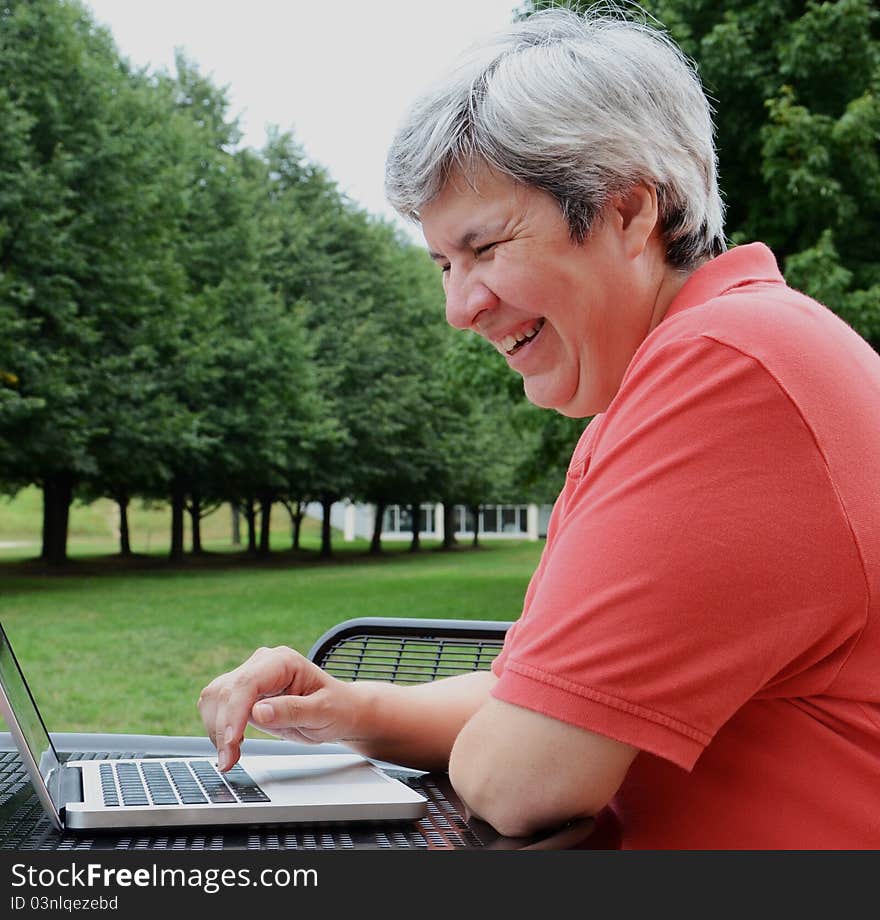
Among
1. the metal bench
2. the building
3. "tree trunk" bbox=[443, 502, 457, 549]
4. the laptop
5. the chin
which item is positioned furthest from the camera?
the building

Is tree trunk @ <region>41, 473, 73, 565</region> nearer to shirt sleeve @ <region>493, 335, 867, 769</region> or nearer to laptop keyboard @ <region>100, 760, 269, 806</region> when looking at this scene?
laptop keyboard @ <region>100, 760, 269, 806</region>

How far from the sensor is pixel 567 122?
105cm

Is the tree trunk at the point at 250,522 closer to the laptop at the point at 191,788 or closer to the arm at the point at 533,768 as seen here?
the laptop at the point at 191,788

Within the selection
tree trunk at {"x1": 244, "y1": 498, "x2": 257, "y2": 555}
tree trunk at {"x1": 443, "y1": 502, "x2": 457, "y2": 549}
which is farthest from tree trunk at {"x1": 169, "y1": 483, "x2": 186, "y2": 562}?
tree trunk at {"x1": 443, "y1": 502, "x2": 457, "y2": 549}

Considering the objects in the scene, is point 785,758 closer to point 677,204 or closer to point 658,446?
point 658,446

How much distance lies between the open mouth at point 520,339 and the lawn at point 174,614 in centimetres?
510

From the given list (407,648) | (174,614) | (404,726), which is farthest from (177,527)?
(404,726)

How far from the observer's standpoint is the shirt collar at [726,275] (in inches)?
42.0

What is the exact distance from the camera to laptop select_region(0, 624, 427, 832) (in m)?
0.98

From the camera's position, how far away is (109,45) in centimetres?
1526

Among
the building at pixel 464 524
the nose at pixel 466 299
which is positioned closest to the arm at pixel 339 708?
the nose at pixel 466 299

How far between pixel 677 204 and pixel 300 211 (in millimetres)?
19634

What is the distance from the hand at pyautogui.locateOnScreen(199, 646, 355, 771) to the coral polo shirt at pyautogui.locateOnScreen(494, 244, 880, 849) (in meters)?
0.35

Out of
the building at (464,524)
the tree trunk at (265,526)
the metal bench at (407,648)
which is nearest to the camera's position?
the metal bench at (407,648)
